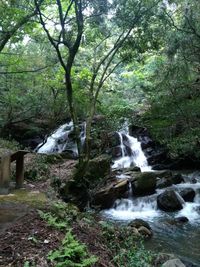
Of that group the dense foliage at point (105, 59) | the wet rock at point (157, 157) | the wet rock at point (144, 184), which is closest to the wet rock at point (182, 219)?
the wet rock at point (144, 184)

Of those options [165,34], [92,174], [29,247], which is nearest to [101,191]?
[92,174]

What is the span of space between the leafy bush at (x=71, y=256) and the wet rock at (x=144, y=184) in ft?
28.2

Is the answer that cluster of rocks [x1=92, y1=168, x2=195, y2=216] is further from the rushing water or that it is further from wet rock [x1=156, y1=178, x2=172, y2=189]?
the rushing water

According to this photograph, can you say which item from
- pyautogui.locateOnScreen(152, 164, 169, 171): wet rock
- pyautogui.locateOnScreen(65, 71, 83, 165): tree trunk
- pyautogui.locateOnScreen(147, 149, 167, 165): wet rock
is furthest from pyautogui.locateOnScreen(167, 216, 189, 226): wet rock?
pyautogui.locateOnScreen(147, 149, 167, 165): wet rock

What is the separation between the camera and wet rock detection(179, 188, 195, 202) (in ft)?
39.0

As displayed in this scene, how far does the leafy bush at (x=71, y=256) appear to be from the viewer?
10.7ft

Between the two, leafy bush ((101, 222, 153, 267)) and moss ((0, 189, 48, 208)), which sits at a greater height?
moss ((0, 189, 48, 208))

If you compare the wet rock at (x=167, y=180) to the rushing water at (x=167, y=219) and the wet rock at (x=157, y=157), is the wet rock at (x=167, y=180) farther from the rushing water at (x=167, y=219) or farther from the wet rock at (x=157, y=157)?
the wet rock at (x=157, y=157)

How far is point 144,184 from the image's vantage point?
1219 cm

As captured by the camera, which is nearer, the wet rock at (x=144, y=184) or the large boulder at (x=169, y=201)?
the large boulder at (x=169, y=201)

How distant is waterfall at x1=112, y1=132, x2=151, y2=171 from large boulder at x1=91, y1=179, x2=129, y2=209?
481 cm

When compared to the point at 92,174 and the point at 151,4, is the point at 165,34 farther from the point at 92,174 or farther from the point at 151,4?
the point at 92,174

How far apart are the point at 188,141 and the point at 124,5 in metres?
5.32

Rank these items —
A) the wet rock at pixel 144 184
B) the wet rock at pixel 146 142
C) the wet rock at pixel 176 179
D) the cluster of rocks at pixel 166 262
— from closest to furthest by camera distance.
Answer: the cluster of rocks at pixel 166 262 < the wet rock at pixel 144 184 < the wet rock at pixel 176 179 < the wet rock at pixel 146 142
